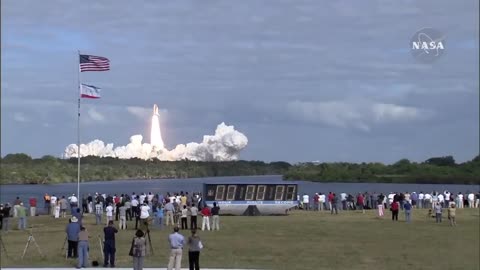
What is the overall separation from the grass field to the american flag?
7897mm

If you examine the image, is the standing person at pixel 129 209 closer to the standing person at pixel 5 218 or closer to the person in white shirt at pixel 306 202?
the standing person at pixel 5 218

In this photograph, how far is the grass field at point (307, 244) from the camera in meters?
27.0

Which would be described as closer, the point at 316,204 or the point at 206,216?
the point at 206,216

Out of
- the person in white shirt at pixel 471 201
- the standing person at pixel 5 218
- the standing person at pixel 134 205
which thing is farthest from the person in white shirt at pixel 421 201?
the standing person at pixel 5 218

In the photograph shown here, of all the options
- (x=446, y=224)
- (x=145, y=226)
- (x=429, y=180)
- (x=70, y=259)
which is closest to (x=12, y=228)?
(x=145, y=226)

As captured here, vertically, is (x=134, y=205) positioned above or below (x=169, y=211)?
above

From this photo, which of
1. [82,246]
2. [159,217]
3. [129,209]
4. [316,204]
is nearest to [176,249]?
[82,246]

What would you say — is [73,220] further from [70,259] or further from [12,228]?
[12,228]

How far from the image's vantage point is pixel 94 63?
141ft

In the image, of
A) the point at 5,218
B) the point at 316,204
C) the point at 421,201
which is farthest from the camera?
the point at 421,201

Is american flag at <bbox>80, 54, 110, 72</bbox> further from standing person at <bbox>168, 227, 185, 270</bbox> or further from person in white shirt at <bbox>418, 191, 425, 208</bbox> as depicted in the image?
person in white shirt at <bbox>418, 191, 425, 208</bbox>

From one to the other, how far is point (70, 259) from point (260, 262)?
242 inches

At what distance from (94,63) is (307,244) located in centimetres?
1667

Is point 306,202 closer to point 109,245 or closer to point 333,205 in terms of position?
point 333,205
